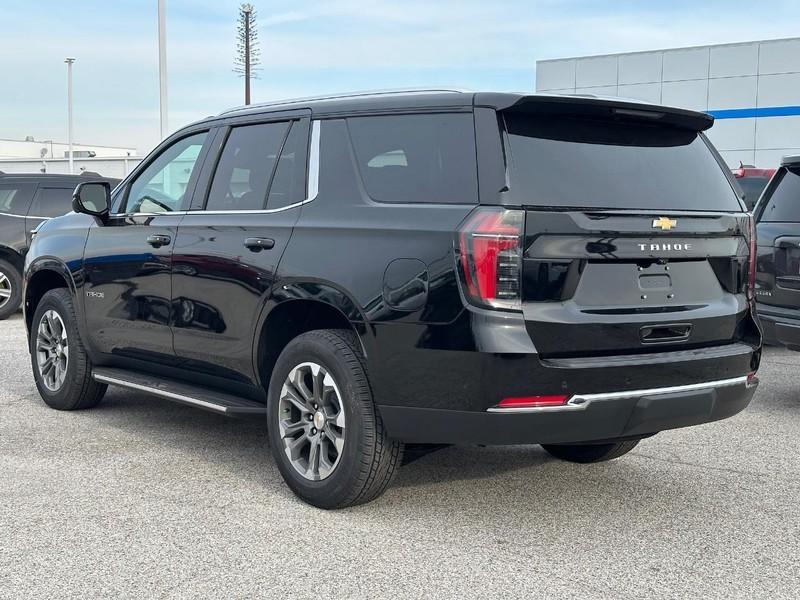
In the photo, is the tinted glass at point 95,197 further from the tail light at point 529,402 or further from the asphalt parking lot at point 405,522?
the tail light at point 529,402

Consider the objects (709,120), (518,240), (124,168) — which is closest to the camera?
(518,240)

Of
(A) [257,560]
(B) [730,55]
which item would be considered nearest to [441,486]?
(A) [257,560]

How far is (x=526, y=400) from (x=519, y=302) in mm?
392

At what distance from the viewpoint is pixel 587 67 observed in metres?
35.0

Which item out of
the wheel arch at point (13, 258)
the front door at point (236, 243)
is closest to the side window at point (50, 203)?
the wheel arch at point (13, 258)

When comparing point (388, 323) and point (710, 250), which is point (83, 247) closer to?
point (388, 323)

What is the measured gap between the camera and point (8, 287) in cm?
1287

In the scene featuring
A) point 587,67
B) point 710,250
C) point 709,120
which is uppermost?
point 587,67

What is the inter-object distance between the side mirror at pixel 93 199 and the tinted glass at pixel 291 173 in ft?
5.27

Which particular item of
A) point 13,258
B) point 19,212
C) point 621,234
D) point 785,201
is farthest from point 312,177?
point 19,212

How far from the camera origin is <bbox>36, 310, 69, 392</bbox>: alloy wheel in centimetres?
675

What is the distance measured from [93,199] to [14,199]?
7.62 metres

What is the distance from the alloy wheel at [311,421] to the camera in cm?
461

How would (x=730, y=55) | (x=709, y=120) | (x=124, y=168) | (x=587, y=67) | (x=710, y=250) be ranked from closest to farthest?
(x=710, y=250)
(x=709, y=120)
(x=730, y=55)
(x=587, y=67)
(x=124, y=168)
